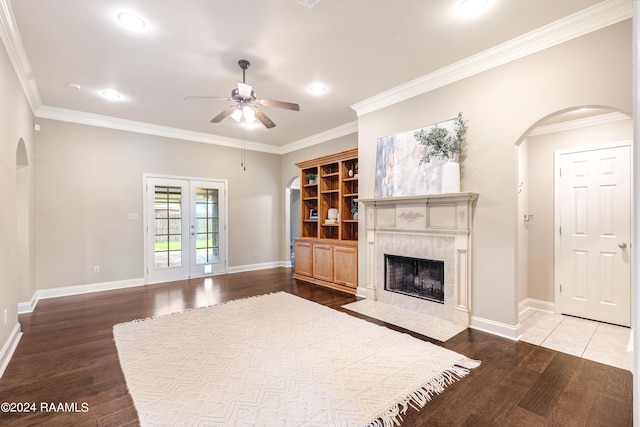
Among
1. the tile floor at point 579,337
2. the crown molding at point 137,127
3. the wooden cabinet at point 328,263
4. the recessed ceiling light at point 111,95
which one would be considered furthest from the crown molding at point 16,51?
the tile floor at point 579,337

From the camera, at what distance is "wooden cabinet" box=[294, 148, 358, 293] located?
17.2ft

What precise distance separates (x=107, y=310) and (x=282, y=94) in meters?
3.97

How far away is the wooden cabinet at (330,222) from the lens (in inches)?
206

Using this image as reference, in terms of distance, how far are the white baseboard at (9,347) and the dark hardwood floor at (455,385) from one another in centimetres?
4

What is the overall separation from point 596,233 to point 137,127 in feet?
24.7

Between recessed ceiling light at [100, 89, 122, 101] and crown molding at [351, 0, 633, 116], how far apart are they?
381cm

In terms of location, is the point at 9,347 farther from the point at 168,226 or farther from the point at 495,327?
the point at 495,327

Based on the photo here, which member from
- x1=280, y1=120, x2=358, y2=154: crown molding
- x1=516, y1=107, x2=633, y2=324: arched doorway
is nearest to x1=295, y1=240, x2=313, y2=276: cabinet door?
x1=280, y1=120, x2=358, y2=154: crown molding

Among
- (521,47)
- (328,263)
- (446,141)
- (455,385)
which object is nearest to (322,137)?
(328,263)

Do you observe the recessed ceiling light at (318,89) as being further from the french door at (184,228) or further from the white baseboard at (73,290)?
the white baseboard at (73,290)

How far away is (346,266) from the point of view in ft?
17.0

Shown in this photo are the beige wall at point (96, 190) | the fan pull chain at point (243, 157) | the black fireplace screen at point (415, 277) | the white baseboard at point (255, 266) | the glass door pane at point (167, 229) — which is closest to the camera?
the black fireplace screen at point (415, 277)

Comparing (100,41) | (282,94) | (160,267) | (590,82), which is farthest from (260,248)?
(590,82)

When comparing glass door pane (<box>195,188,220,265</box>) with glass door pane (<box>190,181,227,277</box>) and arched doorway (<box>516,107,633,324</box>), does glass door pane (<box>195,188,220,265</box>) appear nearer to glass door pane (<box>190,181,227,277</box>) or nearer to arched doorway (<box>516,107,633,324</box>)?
glass door pane (<box>190,181,227,277</box>)
